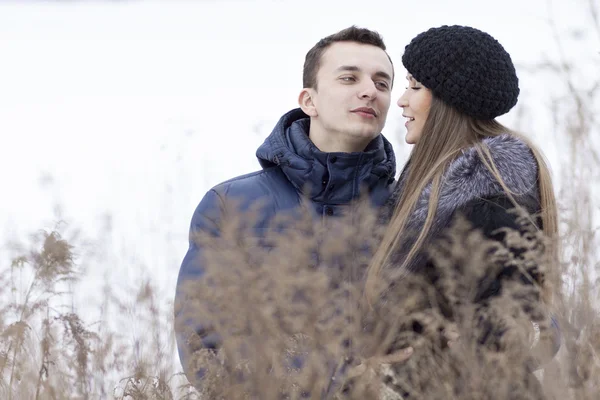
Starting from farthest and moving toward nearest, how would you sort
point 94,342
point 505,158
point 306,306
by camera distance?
point 505,158
point 94,342
point 306,306

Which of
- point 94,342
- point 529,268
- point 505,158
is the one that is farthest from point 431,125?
point 94,342

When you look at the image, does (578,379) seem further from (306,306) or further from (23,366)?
(23,366)

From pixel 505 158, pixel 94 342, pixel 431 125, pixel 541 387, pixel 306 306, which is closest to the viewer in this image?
pixel 306 306

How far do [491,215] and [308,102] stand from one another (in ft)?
4.67

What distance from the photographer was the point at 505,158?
2721 millimetres

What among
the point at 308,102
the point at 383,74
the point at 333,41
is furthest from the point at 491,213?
the point at 333,41

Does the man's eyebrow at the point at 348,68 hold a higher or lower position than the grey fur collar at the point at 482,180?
higher

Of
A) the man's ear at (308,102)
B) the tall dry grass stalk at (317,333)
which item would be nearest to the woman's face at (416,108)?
the man's ear at (308,102)

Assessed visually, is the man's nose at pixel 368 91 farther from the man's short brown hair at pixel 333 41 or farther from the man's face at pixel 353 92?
the man's short brown hair at pixel 333 41

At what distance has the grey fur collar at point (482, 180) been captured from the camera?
2658 mm

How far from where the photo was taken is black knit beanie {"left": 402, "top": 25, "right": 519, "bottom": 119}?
2.93 metres

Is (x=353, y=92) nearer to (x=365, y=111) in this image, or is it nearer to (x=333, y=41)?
(x=365, y=111)

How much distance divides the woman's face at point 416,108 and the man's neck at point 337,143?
42 centimetres

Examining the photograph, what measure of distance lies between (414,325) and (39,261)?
3.93ft
